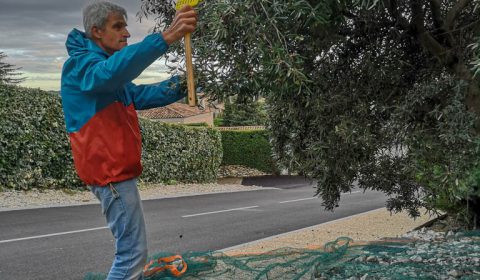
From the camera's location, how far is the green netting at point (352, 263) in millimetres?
4527

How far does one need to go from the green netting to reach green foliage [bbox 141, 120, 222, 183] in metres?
13.2

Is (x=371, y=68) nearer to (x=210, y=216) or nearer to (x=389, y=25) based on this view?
(x=389, y=25)

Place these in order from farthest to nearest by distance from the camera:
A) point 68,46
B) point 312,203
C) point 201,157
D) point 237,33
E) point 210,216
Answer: point 201,157, point 312,203, point 210,216, point 237,33, point 68,46

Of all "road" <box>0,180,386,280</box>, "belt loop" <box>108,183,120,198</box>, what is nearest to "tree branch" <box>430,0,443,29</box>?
"belt loop" <box>108,183,120,198</box>

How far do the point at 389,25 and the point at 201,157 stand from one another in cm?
1687

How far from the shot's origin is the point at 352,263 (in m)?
Answer: 4.82

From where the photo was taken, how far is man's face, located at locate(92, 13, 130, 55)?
10.3 feet

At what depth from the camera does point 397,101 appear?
504cm

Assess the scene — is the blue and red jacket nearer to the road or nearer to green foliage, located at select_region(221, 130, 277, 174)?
the road

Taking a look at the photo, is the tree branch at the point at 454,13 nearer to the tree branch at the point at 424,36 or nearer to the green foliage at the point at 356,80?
the green foliage at the point at 356,80

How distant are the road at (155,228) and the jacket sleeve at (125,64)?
436cm

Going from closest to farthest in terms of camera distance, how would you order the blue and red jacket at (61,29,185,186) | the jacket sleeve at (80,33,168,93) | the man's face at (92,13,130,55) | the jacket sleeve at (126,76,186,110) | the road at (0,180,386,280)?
the jacket sleeve at (80,33,168,93), the blue and red jacket at (61,29,185,186), the man's face at (92,13,130,55), the jacket sleeve at (126,76,186,110), the road at (0,180,386,280)

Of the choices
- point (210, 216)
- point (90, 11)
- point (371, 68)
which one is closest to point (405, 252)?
point (371, 68)

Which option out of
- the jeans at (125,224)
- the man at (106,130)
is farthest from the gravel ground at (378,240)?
the man at (106,130)
